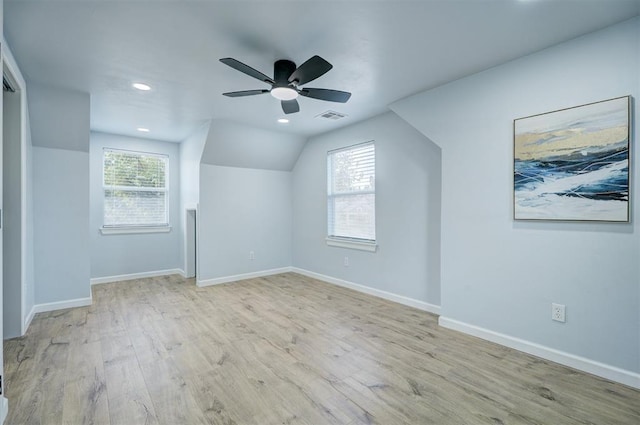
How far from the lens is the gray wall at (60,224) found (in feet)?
12.1

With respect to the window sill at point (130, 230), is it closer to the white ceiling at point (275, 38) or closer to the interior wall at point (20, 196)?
the interior wall at point (20, 196)

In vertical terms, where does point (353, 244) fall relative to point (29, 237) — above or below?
below

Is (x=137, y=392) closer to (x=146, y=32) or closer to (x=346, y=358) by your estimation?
(x=346, y=358)

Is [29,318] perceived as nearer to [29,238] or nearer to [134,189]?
[29,238]

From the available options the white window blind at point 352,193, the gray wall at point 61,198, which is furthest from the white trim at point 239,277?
the gray wall at point 61,198

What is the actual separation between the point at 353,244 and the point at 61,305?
156 inches

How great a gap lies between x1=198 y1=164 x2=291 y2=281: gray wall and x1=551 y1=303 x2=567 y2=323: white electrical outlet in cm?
438

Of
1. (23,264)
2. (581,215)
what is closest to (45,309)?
(23,264)

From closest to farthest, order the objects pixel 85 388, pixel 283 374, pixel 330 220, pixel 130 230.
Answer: pixel 85 388, pixel 283 374, pixel 330 220, pixel 130 230

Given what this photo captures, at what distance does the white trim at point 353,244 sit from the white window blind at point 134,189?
3305 millimetres

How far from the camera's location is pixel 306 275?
18.7ft

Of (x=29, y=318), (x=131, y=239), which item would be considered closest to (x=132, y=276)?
(x=131, y=239)

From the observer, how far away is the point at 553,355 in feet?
8.27

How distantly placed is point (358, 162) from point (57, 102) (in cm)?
385
